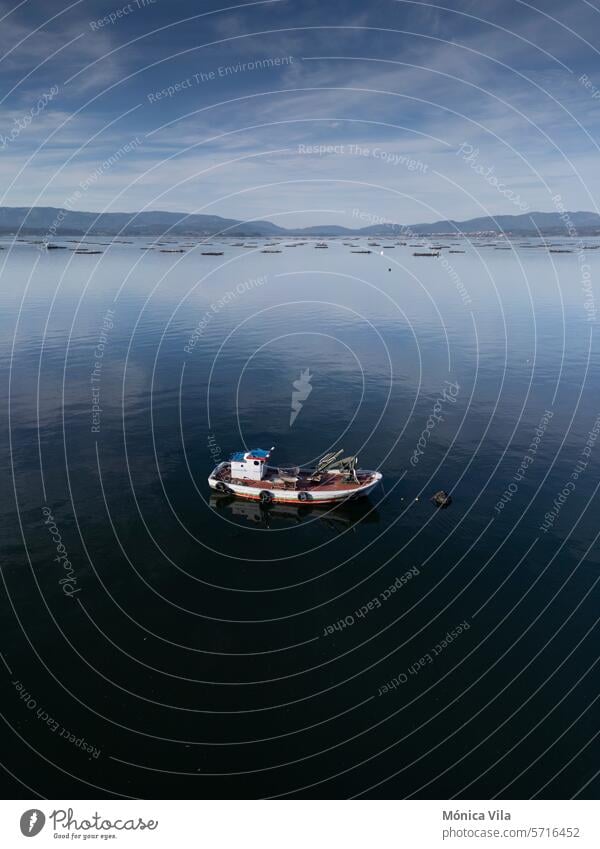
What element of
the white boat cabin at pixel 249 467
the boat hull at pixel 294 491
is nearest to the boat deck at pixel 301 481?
the boat hull at pixel 294 491

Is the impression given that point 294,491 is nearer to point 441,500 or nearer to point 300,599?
point 441,500

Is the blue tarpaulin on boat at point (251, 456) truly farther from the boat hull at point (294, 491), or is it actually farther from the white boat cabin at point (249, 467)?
the boat hull at point (294, 491)

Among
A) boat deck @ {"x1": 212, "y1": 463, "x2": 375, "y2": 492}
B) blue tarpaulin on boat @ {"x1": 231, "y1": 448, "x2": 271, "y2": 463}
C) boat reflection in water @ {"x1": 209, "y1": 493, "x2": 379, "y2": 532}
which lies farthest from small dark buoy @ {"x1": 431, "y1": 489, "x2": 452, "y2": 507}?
blue tarpaulin on boat @ {"x1": 231, "y1": 448, "x2": 271, "y2": 463}

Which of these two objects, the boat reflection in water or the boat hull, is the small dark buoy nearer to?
the boat hull

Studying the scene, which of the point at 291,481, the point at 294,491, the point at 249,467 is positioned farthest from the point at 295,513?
the point at 249,467

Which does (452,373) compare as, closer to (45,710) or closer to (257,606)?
(257,606)
